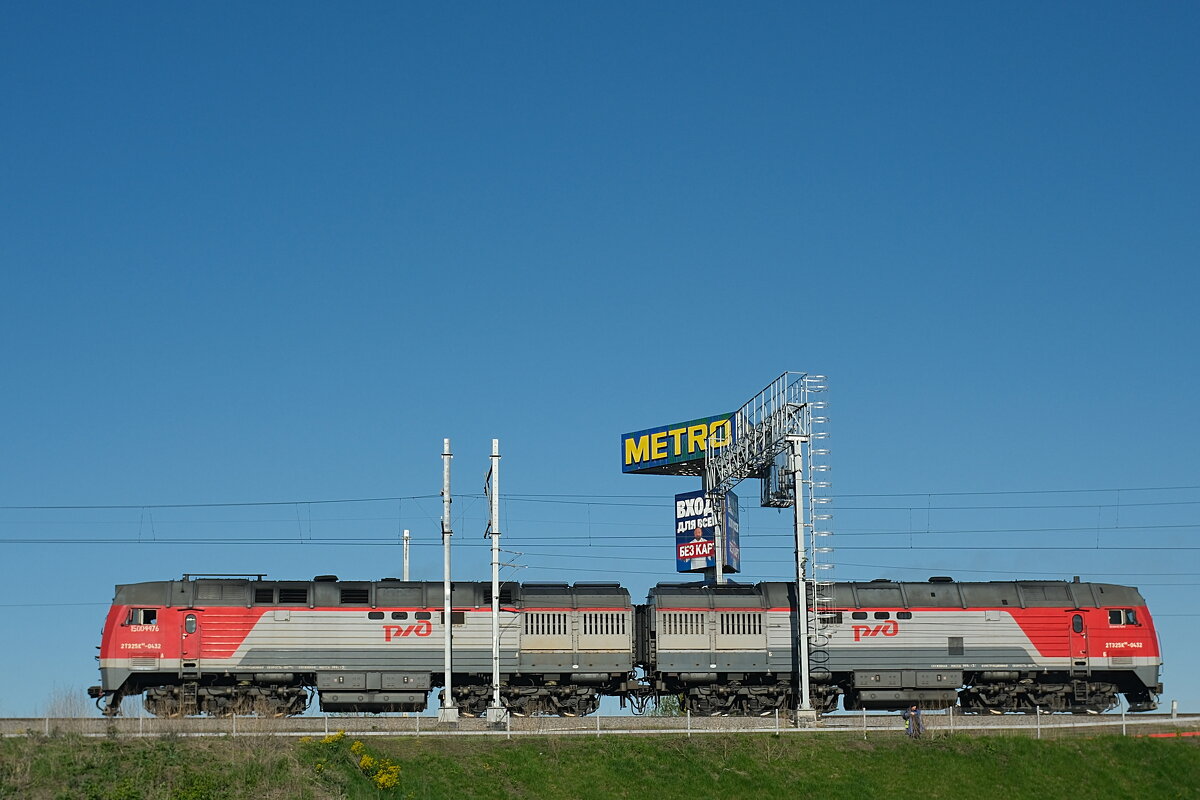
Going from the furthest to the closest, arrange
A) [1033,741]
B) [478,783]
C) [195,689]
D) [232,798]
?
[195,689] → [1033,741] → [478,783] → [232,798]

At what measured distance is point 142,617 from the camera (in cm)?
5319

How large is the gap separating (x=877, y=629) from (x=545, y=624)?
12.5 m

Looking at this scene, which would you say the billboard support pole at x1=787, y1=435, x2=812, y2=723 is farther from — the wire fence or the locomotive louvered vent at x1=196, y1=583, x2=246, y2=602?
the locomotive louvered vent at x1=196, y1=583, x2=246, y2=602

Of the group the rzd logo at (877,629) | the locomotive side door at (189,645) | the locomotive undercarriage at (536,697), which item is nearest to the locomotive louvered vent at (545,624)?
the locomotive undercarriage at (536,697)

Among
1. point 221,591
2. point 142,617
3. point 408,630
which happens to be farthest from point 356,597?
point 142,617

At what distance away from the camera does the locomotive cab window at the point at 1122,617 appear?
56.3m

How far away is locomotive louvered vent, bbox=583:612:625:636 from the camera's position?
55.3 metres

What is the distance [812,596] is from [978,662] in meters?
7.44

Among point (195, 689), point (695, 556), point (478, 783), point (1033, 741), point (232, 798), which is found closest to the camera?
point (232, 798)

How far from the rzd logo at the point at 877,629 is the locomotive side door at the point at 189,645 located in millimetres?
24025

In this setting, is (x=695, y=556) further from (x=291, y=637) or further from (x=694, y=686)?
(x=291, y=637)

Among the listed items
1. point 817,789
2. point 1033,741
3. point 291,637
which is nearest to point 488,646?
point 291,637

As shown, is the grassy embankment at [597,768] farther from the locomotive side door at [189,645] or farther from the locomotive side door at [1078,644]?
the locomotive side door at [189,645]

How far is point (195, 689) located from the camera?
175 ft
